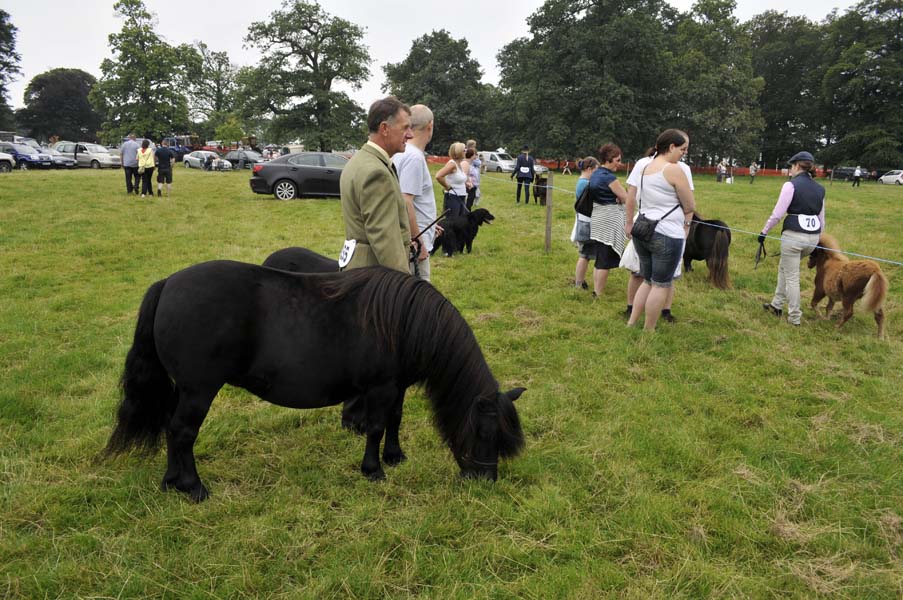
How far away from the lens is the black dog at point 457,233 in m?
8.92

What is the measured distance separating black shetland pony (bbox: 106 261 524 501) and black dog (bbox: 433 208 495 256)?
5.99 metres

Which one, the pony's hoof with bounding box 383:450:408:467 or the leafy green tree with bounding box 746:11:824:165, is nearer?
the pony's hoof with bounding box 383:450:408:467

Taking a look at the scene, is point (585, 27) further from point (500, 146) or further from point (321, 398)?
point (321, 398)

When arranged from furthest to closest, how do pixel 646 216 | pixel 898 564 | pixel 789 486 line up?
1. pixel 646 216
2. pixel 789 486
3. pixel 898 564

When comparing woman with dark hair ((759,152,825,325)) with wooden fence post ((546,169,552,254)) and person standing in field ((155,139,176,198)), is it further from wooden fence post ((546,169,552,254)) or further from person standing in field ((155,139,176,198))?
person standing in field ((155,139,176,198))

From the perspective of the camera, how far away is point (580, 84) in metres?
37.0

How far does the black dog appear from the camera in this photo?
29.3 ft

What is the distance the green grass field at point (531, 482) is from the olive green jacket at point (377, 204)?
1326mm

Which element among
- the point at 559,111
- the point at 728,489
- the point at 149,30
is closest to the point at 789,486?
the point at 728,489

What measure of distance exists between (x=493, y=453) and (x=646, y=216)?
3266 mm

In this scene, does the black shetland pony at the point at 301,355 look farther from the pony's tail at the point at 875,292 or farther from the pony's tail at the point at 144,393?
the pony's tail at the point at 875,292

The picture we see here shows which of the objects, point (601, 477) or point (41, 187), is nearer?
point (601, 477)

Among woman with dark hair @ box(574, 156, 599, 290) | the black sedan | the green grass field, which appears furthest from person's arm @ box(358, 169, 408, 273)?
the black sedan

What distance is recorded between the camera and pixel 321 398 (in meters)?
2.83
